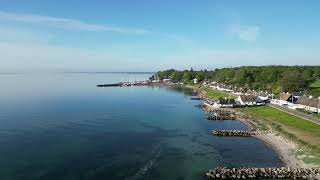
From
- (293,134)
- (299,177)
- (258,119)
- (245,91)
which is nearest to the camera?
(299,177)

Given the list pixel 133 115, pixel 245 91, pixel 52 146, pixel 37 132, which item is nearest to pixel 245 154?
pixel 52 146

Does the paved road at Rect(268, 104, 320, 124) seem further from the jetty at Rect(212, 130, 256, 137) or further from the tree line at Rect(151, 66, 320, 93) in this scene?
the tree line at Rect(151, 66, 320, 93)

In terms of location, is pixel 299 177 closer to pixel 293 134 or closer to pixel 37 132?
pixel 293 134

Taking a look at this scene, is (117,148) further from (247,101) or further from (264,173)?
(247,101)

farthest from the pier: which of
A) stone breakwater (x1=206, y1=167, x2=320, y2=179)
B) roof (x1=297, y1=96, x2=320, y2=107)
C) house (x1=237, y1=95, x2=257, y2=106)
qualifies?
stone breakwater (x1=206, y1=167, x2=320, y2=179)

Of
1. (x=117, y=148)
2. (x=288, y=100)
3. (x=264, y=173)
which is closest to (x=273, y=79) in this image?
(x=288, y=100)

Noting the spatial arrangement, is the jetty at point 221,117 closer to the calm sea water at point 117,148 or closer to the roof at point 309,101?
the calm sea water at point 117,148

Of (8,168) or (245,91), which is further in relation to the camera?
(245,91)
